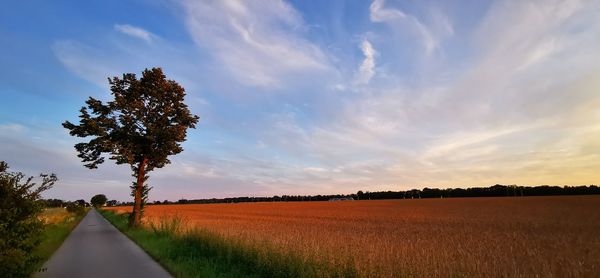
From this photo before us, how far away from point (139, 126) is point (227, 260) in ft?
65.4

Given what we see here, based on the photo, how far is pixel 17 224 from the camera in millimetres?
8914

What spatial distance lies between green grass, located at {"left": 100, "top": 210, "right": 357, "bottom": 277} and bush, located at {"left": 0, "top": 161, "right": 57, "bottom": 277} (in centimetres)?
322

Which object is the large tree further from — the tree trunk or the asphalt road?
the asphalt road

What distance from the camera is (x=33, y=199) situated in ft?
31.1

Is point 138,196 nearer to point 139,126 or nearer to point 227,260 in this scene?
point 139,126

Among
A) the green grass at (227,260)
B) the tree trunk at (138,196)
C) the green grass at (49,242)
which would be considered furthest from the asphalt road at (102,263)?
the tree trunk at (138,196)

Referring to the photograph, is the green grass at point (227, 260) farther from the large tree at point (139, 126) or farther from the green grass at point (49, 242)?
the large tree at point (139, 126)

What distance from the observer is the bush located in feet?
27.8

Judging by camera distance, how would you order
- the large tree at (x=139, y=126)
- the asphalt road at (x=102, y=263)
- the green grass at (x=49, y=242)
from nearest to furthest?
the asphalt road at (x=102, y=263) → the green grass at (x=49, y=242) → the large tree at (x=139, y=126)

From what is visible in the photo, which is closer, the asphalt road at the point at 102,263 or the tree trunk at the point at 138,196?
the asphalt road at the point at 102,263

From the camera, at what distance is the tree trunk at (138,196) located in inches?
1126

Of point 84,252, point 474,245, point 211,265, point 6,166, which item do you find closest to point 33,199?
point 6,166

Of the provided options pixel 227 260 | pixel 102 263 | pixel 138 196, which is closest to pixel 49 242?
pixel 102 263

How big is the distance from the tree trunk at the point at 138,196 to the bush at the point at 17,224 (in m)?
19.5
